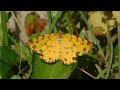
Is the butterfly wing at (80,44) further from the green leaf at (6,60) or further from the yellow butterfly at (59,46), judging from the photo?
the green leaf at (6,60)

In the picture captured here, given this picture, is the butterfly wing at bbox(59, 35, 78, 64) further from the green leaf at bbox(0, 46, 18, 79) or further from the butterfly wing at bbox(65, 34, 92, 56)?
the green leaf at bbox(0, 46, 18, 79)

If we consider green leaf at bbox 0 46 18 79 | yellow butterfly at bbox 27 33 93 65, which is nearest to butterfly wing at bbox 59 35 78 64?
yellow butterfly at bbox 27 33 93 65

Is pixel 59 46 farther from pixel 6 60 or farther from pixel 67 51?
pixel 6 60

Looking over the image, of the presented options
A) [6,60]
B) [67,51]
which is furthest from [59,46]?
[6,60]
